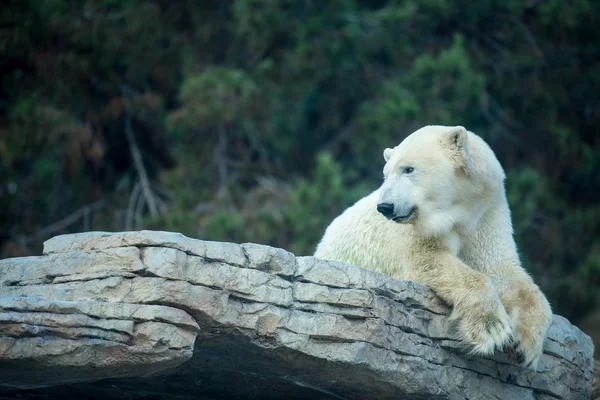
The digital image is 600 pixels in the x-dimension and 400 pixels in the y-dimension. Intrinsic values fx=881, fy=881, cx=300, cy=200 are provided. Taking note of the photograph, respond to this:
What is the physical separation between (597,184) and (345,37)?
15.9ft

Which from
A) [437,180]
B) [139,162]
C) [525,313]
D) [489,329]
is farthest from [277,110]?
[489,329]

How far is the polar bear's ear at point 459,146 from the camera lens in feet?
16.8

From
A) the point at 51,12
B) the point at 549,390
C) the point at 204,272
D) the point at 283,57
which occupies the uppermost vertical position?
the point at 51,12

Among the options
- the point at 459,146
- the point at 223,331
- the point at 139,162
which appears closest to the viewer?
the point at 223,331

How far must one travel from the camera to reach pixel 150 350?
4.26 m

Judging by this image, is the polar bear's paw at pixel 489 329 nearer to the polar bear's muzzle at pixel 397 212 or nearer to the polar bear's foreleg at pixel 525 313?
the polar bear's foreleg at pixel 525 313

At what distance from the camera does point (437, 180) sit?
16.7ft

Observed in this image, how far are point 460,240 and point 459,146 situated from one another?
59 centimetres

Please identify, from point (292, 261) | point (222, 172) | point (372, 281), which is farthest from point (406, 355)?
point (222, 172)

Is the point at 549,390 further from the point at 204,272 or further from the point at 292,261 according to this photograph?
the point at 204,272

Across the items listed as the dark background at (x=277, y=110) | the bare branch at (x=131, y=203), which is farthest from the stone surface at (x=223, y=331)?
the bare branch at (x=131, y=203)

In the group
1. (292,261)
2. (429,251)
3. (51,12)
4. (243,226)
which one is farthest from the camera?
(51,12)

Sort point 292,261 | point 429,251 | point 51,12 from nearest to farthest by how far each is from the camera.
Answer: point 292,261
point 429,251
point 51,12

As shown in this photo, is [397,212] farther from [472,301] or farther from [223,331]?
[223,331]
